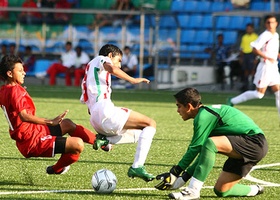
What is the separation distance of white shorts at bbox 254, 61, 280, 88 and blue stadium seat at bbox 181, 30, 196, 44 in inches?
488

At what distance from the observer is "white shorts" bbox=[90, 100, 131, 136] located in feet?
25.8

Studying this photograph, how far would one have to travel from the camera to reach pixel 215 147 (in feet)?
21.9

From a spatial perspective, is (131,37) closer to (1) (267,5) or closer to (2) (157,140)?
(1) (267,5)

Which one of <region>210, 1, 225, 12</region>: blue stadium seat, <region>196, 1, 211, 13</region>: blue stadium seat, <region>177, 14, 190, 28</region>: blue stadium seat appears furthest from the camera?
<region>196, 1, 211, 13</region>: blue stadium seat

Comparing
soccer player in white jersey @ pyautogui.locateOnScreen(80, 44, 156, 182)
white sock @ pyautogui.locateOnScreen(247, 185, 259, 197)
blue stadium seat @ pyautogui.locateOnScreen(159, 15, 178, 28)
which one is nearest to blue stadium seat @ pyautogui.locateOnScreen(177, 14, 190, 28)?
blue stadium seat @ pyautogui.locateOnScreen(159, 15, 178, 28)

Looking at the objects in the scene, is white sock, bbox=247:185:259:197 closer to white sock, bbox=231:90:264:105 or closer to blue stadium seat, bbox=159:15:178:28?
white sock, bbox=231:90:264:105

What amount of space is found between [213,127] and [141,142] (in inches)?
40.9

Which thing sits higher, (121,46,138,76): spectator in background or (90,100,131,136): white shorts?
(90,100,131,136): white shorts

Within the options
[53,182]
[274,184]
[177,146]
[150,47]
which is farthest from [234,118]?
[150,47]

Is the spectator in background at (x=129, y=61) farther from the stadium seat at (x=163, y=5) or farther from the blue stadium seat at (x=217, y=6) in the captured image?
the blue stadium seat at (x=217, y=6)

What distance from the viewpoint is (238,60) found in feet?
74.2

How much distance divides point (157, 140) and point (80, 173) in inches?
128

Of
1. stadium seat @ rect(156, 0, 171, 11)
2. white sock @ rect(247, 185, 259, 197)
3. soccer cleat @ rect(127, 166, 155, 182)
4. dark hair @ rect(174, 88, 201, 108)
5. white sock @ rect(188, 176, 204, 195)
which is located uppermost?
dark hair @ rect(174, 88, 201, 108)

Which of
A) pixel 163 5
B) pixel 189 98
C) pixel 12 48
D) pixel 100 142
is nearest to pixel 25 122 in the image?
pixel 100 142
